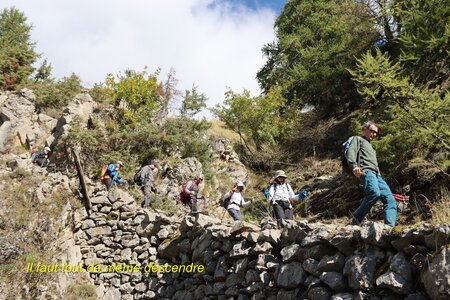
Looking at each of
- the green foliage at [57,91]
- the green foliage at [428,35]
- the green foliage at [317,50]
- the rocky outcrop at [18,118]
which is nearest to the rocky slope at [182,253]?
the green foliage at [428,35]

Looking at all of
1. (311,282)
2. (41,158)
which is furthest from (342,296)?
(41,158)

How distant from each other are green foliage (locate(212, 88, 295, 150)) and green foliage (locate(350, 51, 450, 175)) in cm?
1300

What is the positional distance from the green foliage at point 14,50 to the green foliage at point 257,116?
12.0 meters

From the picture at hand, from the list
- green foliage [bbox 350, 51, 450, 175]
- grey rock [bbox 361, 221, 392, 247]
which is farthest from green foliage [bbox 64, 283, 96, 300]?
green foliage [bbox 350, 51, 450, 175]

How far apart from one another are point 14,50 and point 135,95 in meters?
9.72

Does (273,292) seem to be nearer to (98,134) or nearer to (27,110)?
(98,134)

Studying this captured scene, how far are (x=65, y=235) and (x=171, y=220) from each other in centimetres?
275

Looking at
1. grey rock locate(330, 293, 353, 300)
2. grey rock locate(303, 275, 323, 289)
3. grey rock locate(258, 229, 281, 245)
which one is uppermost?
grey rock locate(258, 229, 281, 245)

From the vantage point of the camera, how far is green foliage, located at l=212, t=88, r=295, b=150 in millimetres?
22406

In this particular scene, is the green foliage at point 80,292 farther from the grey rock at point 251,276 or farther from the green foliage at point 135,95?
the green foliage at point 135,95

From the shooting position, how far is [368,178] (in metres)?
5.30

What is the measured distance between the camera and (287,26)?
28391 millimetres

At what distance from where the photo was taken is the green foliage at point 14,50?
2267 cm

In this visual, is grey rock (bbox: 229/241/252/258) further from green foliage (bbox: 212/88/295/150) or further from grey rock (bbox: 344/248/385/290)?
green foliage (bbox: 212/88/295/150)
